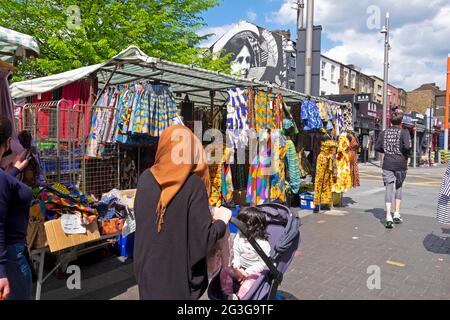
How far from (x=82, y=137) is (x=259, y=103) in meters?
2.93

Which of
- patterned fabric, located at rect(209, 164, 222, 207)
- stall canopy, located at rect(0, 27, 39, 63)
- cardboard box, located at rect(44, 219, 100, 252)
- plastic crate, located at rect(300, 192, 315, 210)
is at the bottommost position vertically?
plastic crate, located at rect(300, 192, 315, 210)

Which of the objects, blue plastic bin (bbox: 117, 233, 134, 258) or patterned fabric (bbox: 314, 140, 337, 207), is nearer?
blue plastic bin (bbox: 117, 233, 134, 258)

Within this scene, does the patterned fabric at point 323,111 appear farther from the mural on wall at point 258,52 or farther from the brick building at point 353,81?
the brick building at point 353,81

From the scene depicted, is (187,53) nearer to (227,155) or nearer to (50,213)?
(227,155)

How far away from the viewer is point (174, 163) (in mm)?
2002

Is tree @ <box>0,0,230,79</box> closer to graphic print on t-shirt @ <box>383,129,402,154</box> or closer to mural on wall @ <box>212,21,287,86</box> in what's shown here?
graphic print on t-shirt @ <box>383,129,402,154</box>

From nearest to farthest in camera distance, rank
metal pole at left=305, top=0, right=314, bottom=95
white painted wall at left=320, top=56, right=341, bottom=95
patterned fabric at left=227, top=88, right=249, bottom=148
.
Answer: patterned fabric at left=227, top=88, right=249, bottom=148
metal pole at left=305, top=0, right=314, bottom=95
white painted wall at left=320, top=56, right=341, bottom=95

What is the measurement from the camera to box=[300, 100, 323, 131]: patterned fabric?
7.47m

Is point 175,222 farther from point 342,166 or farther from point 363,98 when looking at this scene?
point 363,98

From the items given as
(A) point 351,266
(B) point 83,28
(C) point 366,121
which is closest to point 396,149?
(A) point 351,266

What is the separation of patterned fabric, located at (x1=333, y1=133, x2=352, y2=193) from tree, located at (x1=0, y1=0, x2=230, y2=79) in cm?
602

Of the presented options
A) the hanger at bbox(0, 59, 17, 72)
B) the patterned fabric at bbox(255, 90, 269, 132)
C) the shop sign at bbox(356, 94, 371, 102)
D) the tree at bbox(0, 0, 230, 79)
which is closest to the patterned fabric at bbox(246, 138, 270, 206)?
the patterned fabric at bbox(255, 90, 269, 132)

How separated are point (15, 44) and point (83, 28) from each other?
25.0 ft

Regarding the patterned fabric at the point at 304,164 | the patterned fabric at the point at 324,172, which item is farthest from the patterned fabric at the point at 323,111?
the patterned fabric at the point at 304,164
